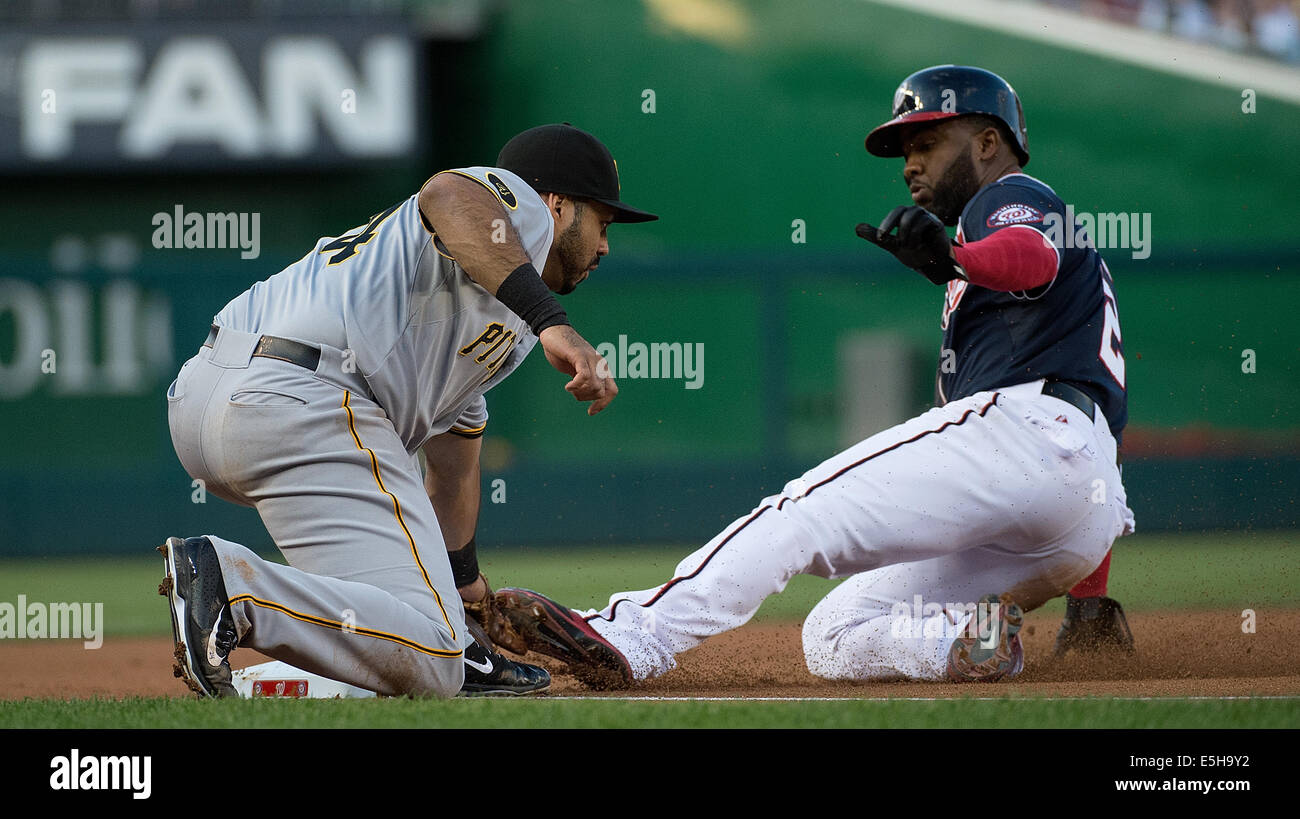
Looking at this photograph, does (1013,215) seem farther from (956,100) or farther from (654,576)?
(654,576)

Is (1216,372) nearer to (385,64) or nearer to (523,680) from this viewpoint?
(385,64)

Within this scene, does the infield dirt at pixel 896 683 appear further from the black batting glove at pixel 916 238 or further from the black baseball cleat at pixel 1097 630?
the black batting glove at pixel 916 238

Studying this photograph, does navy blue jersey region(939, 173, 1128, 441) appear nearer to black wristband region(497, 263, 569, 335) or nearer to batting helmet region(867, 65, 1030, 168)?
batting helmet region(867, 65, 1030, 168)

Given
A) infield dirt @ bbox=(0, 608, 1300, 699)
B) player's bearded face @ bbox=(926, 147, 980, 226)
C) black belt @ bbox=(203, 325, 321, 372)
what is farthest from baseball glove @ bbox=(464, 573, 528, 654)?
player's bearded face @ bbox=(926, 147, 980, 226)
